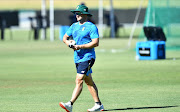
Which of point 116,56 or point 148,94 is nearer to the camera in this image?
point 148,94

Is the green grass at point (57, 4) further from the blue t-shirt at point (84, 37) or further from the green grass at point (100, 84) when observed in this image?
the blue t-shirt at point (84, 37)

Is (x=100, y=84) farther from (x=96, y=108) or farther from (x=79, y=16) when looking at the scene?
(x=79, y=16)

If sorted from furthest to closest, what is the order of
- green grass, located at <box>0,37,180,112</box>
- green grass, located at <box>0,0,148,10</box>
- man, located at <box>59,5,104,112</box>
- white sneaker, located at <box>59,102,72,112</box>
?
1. green grass, located at <box>0,0,148,10</box>
2. green grass, located at <box>0,37,180,112</box>
3. man, located at <box>59,5,104,112</box>
4. white sneaker, located at <box>59,102,72,112</box>

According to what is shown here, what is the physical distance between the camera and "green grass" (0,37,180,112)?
1087 cm

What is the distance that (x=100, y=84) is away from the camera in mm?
14539

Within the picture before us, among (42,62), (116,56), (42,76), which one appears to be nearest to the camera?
(42,76)

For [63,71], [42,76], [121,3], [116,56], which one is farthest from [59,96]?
[121,3]

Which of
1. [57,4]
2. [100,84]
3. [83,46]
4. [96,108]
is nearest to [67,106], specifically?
[96,108]

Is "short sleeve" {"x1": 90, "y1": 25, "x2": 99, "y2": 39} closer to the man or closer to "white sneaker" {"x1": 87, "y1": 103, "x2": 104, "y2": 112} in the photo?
the man

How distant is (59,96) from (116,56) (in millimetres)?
12686

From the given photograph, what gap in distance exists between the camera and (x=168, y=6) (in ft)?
89.6

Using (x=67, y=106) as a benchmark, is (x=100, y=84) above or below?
below

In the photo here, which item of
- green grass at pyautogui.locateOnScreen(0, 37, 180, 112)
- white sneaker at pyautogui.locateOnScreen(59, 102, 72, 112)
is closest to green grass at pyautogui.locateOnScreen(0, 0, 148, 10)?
green grass at pyautogui.locateOnScreen(0, 37, 180, 112)

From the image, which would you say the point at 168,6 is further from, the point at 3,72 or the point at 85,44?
the point at 85,44
